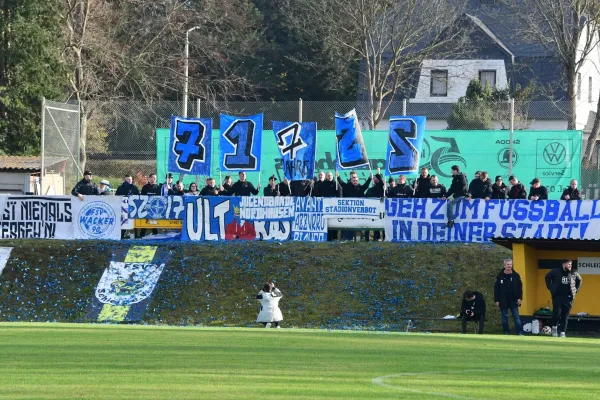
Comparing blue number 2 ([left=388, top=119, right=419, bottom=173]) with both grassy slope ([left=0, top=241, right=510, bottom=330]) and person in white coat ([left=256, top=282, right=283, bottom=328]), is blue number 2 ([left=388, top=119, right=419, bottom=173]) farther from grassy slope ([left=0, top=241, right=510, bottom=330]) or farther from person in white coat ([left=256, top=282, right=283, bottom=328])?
person in white coat ([left=256, top=282, right=283, bottom=328])

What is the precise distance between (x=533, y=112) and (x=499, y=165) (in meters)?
9.49

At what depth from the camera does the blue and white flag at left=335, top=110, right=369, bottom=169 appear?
2980 centimetres

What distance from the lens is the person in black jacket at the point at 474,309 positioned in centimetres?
2573

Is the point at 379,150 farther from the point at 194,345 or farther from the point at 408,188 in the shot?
the point at 194,345

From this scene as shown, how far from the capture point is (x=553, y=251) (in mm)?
27219

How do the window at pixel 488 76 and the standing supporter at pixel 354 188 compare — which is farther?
the window at pixel 488 76

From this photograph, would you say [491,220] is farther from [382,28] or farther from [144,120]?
[382,28]

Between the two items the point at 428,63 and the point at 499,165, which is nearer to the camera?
the point at 499,165

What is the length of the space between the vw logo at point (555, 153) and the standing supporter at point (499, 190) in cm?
340

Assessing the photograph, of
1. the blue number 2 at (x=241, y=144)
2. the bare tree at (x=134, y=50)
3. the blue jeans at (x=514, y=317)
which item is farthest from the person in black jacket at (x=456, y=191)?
the bare tree at (x=134, y=50)

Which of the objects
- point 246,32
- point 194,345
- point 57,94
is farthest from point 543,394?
point 246,32

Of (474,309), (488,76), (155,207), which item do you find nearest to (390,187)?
(474,309)

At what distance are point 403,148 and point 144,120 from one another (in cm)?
1079

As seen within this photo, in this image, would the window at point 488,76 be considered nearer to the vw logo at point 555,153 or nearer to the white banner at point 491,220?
the vw logo at point 555,153
